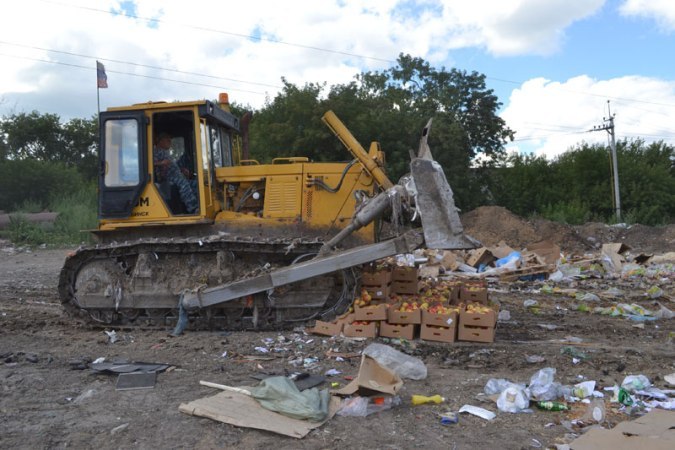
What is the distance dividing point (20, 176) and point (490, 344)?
2907 cm

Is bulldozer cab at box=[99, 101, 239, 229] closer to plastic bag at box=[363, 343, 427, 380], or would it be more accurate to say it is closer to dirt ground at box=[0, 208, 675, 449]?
dirt ground at box=[0, 208, 675, 449]

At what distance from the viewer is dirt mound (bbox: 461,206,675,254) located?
20938 mm

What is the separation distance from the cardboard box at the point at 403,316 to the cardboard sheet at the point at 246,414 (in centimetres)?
207

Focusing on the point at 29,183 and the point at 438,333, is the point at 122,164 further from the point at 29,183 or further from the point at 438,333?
the point at 29,183

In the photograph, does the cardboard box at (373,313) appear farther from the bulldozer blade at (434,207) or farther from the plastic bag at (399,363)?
the plastic bag at (399,363)

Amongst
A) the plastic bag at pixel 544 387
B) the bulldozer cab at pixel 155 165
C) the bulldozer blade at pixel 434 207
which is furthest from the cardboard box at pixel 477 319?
the bulldozer cab at pixel 155 165

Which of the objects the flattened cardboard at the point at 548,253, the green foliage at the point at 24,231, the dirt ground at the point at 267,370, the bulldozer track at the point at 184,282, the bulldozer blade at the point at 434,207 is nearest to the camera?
the dirt ground at the point at 267,370

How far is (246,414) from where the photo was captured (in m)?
4.03

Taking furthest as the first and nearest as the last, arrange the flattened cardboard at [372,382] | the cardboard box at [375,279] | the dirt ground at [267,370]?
1. the cardboard box at [375,279]
2. the flattened cardboard at [372,382]
3. the dirt ground at [267,370]

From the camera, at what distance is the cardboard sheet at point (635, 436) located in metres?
3.31

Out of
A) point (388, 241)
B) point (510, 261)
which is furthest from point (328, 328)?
point (510, 261)

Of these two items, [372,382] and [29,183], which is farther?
[29,183]

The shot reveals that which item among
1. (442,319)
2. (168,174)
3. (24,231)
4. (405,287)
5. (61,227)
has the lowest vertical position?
(442,319)

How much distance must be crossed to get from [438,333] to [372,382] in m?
2.06
